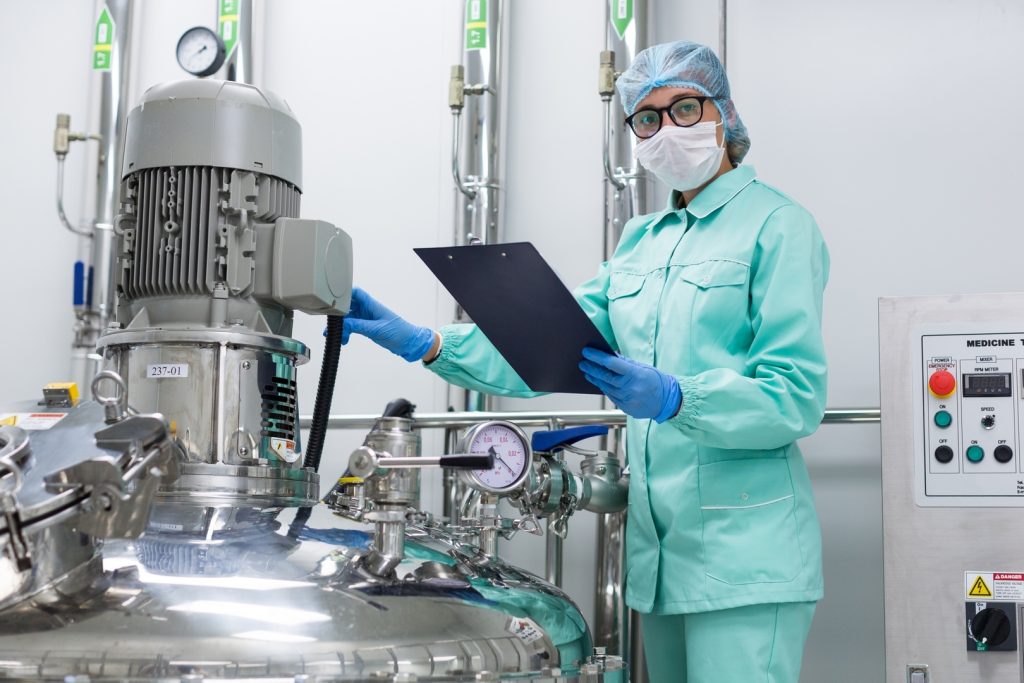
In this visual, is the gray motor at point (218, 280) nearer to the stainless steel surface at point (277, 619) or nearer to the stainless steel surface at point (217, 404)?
the stainless steel surface at point (217, 404)

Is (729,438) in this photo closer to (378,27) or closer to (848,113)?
(848,113)

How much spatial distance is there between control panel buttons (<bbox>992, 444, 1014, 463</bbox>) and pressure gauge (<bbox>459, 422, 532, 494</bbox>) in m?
0.80

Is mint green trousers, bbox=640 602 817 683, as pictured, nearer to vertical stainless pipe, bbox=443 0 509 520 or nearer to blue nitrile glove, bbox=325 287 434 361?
blue nitrile glove, bbox=325 287 434 361

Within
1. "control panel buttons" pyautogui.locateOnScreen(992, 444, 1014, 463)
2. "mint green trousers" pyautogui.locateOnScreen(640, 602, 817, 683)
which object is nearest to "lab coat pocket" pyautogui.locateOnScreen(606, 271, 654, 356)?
"mint green trousers" pyautogui.locateOnScreen(640, 602, 817, 683)

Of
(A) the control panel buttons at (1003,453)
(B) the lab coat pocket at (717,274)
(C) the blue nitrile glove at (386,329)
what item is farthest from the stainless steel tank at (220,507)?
(A) the control panel buttons at (1003,453)

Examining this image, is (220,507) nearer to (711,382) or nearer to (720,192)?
(711,382)

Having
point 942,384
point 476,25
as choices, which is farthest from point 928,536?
point 476,25

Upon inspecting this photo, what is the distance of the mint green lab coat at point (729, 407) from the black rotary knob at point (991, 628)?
0.28m

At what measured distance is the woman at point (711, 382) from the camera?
1631mm

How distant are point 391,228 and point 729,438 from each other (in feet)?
4.48

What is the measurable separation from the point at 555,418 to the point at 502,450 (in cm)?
78

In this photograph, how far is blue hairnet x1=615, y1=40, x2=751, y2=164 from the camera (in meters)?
1.90

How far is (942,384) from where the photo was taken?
183 centimetres

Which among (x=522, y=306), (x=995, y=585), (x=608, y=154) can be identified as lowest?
(x=995, y=585)
